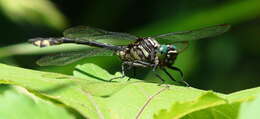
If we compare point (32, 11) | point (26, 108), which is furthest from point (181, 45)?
point (32, 11)

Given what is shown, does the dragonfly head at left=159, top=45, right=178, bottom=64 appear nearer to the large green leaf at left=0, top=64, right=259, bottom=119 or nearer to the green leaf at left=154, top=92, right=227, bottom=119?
the large green leaf at left=0, top=64, right=259, bottom=119

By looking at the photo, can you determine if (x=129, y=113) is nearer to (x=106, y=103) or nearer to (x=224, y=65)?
(x=106, y=103)

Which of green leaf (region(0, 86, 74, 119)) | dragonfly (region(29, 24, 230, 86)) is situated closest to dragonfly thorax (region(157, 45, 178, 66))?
dragonfly (region(29, 24, 230, 86))

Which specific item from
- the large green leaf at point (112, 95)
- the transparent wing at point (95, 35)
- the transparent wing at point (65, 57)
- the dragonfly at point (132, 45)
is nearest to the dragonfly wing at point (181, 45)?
the dragonfly at point (132, 45)

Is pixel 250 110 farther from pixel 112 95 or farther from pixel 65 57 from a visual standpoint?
pixel 65 57

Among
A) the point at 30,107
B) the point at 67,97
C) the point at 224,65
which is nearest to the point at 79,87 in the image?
the point at 67,97

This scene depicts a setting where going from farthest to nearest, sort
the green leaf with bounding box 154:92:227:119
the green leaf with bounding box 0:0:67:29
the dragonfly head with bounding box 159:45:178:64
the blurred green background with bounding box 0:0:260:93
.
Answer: the blurred green background with bounding box 0:0:260:93, the green leaf with bounding box 0:0:67:29, the dragonfly head with bounding box 159:45:178:64, the green leaf with bounding box 154:92:227:119
